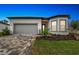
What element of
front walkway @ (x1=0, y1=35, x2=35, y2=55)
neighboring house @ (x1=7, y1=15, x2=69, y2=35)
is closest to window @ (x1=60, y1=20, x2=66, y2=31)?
neighboring house @ (x1=7, y1=15, x2=69, y2=35)

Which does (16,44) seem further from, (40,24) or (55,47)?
(55,47)

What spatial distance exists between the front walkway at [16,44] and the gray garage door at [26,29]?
0.16m

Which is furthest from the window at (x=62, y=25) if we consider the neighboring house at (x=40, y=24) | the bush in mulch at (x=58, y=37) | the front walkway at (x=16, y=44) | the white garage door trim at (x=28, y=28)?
the front walkway at (x=16, y=44)

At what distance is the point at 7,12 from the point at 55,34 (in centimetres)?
141

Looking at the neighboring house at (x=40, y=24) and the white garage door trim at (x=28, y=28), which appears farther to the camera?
the white garage door trim at (x=28, y=28)

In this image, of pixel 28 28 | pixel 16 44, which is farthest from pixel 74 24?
pixel 16 44

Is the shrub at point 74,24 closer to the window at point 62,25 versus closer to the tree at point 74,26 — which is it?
the tree at point 74,26

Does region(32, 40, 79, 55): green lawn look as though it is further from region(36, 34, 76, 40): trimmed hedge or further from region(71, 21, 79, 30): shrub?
region(71, 21, 79, 30): shrub

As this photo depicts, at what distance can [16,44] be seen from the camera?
479 cm

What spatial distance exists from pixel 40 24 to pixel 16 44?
0.86 meters

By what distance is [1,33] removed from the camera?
16.0ft

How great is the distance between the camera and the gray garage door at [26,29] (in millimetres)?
4992

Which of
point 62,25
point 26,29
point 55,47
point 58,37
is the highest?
point 62,25
